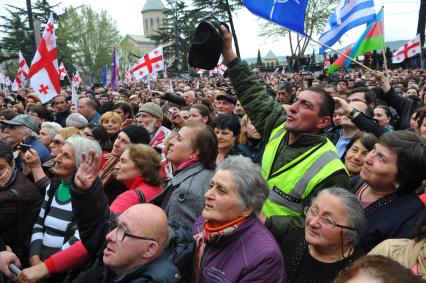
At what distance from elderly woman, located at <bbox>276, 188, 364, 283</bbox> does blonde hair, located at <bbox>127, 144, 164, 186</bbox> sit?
1.39 metres

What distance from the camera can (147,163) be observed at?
324 cm

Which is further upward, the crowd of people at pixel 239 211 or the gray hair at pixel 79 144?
the gray hair at pixel 79 144

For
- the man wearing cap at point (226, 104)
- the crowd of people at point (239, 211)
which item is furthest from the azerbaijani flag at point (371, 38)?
the crowd of people at point (239, 211)

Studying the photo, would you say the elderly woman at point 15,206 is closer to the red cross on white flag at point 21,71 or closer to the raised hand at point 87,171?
the raised hand at point 87,171

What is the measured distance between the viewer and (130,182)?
3229 mm

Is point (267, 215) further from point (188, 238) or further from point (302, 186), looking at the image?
point (188, 238)

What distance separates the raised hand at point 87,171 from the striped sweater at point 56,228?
81 cm

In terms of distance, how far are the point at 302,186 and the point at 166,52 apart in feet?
140

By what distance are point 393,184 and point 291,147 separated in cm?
66

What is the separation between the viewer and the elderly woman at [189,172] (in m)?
2.76

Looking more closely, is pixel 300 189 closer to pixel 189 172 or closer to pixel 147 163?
pixel 189 172

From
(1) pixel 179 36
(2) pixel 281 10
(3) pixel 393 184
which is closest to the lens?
(3) pixel 393 184

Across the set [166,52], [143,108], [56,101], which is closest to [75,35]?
[166,52]

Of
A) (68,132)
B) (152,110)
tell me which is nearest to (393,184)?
(68,132)
